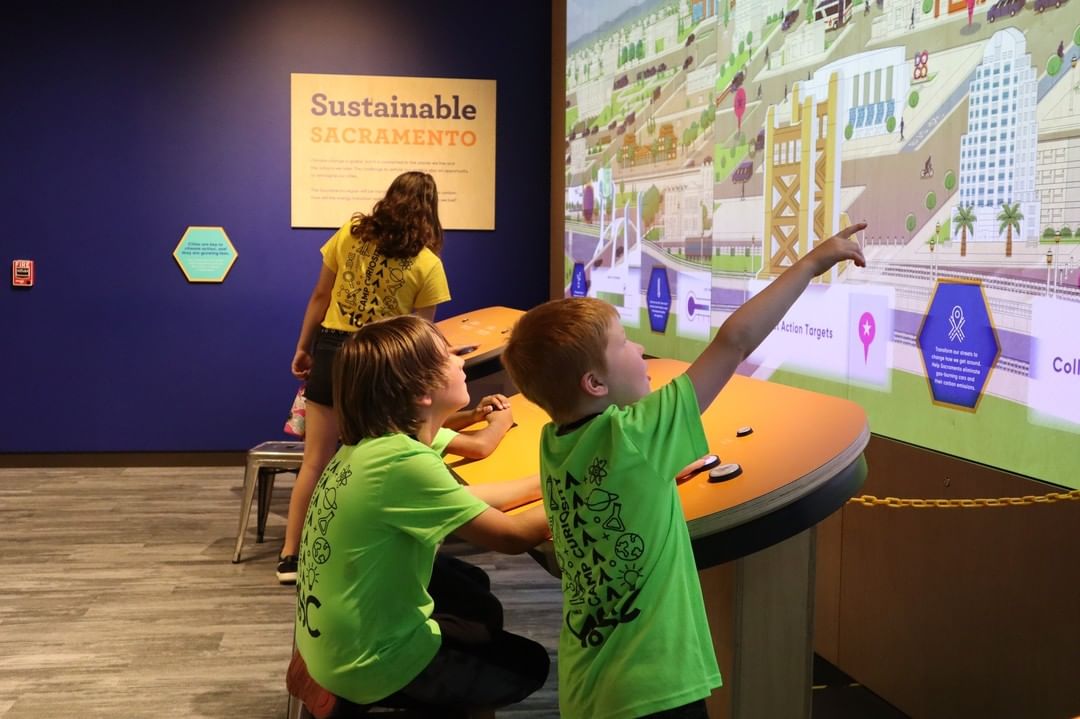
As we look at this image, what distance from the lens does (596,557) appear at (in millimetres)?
1490

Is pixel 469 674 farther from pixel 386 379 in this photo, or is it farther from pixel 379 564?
pixel 386 379

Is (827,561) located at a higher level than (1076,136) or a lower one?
lower

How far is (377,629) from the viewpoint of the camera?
174cm

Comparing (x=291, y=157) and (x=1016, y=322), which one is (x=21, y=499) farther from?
(x=1016, y=322)

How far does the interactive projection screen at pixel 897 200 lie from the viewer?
2.02m

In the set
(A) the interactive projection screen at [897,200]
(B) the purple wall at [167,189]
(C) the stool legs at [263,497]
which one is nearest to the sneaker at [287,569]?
(C) the stool legs at [263,497]

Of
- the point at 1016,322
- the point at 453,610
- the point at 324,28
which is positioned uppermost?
the point at 324,28

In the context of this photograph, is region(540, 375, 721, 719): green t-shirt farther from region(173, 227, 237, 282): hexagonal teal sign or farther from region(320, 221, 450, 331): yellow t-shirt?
region(173, 227, 237, 282): hexagonal teal sign

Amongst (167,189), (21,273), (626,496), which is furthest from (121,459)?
(626,496)

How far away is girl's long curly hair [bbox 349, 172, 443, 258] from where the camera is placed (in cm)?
383

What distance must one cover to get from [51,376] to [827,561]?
4.71 metres

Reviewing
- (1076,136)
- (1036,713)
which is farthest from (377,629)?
(1076,136)

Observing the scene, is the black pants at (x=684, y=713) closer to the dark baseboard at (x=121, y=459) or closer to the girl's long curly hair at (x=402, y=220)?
the girl's long curly hair at (x=402, y=220)

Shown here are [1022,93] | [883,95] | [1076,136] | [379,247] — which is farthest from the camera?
[379,247]
